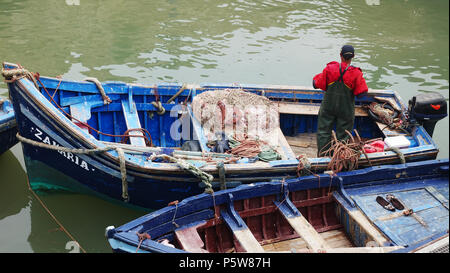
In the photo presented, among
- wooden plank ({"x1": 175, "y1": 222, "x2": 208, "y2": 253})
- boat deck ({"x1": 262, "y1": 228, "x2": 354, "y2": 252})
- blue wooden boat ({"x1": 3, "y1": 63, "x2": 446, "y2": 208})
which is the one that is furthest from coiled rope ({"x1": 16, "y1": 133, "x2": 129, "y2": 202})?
boat deck ({"x1": 262, "y1": 228, "x2": 354, "y2": 252})

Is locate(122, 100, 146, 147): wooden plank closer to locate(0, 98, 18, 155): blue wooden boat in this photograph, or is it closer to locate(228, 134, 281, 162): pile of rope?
locate(228, 134, 281, 162): pile of rope

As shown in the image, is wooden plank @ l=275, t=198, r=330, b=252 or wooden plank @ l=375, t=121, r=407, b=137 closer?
wooden plank @ l=275, t=198, r=330, b=252

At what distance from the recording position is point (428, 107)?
720 cm

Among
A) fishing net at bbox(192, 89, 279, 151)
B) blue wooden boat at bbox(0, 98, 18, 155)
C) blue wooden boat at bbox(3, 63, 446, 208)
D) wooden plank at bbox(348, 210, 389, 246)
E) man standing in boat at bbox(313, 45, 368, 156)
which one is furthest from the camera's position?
blue wooden boat at bbox(0, 98, 18, 155)

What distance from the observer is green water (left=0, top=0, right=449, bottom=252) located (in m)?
11.9

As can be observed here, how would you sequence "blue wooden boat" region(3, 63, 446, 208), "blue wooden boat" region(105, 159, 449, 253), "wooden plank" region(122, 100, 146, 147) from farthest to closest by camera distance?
1. "wooden plank" region(122, 100, 146, 147)
2. "blue wooden boat" region(3, 63, 446, 208)
3. "blue wooden boat" region(105, 159, 449, 253)

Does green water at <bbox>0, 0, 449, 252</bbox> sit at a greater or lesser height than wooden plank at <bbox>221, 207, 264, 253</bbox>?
greater

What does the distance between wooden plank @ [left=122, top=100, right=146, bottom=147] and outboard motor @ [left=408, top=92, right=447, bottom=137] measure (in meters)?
4.48

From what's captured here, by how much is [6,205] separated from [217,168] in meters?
3.90

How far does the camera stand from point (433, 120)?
7387mm

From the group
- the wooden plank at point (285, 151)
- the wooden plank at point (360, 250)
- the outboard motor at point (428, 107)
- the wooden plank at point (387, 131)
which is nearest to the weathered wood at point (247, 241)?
the wooden plank at point (360, 250)

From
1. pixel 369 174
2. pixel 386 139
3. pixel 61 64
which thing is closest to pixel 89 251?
pixel 369 174

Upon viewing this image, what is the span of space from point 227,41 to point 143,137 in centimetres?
737

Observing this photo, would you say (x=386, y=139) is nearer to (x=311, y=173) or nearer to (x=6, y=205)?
(x=311, y=173)
